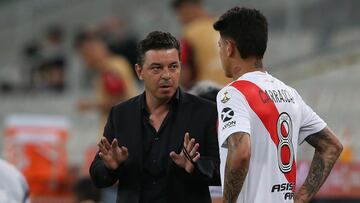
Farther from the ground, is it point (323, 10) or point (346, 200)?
point (323, 10)

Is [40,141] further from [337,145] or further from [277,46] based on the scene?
[337,145]

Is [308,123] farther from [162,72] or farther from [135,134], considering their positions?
[135,134]

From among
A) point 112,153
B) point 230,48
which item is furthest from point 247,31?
point 112,153

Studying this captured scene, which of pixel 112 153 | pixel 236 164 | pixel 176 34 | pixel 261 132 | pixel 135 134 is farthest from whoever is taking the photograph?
pixel 176 34

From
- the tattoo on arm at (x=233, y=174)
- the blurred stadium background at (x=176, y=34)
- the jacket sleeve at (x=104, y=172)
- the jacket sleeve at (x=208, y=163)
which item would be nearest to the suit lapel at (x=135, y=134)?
the jacket sleeve at (x=104, y=172)

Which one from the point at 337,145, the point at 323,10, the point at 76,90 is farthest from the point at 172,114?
the point at 76,90

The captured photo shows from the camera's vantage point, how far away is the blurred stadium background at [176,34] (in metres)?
13.5

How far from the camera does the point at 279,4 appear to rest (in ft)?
50.4

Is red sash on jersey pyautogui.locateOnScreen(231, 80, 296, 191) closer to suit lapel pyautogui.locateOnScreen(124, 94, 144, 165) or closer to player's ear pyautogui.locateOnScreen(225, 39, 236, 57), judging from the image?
player's ear pyautogui.locateOnScreen(225, 39, 236, 57)

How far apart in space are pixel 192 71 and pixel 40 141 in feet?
11.7

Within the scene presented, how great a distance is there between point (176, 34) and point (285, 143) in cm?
937

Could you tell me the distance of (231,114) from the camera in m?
6.30

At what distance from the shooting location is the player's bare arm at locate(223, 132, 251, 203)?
6.20 metres

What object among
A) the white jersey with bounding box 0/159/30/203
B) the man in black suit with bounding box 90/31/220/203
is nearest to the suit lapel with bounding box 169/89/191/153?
the man in black suit with bounding box 90/31/220/203
